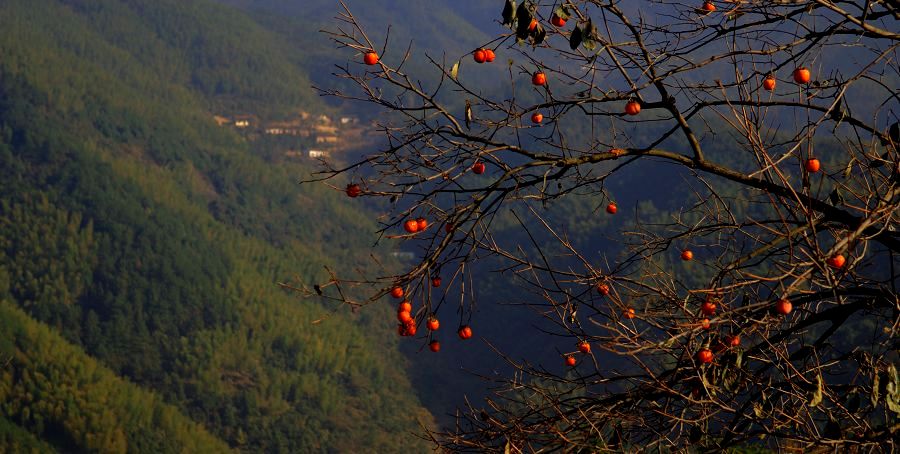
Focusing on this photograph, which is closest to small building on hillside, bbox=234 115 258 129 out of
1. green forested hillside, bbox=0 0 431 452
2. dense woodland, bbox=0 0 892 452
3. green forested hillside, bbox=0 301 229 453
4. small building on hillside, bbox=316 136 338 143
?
small building on hillside, bbox=316 136 338 143

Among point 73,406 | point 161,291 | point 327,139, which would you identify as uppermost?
point 73,406

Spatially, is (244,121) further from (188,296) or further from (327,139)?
(188,296)

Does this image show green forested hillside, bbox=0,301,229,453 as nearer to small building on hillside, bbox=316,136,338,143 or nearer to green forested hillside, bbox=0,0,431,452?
green forested hillside, bbox=0,0,431,452

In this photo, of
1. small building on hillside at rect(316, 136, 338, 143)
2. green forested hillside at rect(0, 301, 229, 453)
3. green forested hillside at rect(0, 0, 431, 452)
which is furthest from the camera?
small building on hillside at rect(316, 136, 338, 143)

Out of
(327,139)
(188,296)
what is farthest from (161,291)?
(327,139)

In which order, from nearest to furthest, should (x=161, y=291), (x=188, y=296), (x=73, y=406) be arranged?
(x=73, y=406) → (x=161, y=291) → (x=188, y=296)

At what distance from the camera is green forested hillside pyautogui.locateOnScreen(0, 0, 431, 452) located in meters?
68.2

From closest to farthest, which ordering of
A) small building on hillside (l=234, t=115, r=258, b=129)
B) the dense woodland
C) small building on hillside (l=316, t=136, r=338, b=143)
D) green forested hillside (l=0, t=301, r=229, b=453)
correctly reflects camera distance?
green forested hillside (l=0, t=301, r=229, b=453)
the dense woodland
small building on hillside (l=316, t=136, r=338, b=143)
small building on hillside (l=234, t=115, r=258, b=129)

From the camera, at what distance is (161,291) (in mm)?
93500

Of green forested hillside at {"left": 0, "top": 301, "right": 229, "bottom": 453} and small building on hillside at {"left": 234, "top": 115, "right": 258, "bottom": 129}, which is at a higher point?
green forested hillside at {"left": 0, "top": 301, "right": 229, "bottom": 453}

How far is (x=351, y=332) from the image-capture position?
97188 millimetres

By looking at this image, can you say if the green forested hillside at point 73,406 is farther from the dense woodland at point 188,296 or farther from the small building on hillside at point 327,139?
the small building on hillside at point 327,139

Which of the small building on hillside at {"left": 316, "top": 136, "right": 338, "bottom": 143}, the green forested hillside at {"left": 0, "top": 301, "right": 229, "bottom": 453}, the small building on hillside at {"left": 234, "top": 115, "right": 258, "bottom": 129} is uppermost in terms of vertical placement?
the green forested hillside at {"left": 0, "top": 301, "right": 229, "bottom": 453}

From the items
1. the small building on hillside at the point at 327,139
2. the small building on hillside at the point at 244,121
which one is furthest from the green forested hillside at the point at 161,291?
the small building on hillside at the point at 244,121
